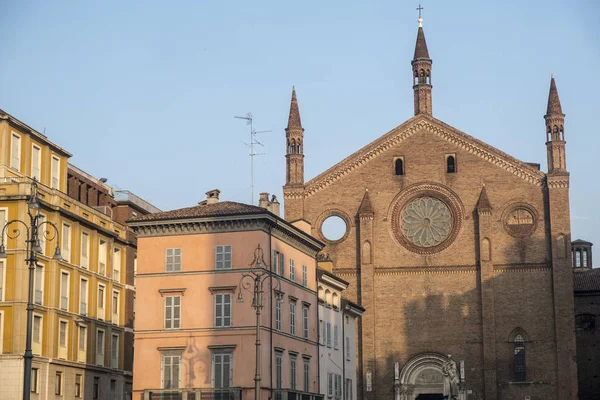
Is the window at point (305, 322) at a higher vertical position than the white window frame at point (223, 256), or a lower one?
lower

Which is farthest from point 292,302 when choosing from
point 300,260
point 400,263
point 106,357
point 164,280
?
point 400,263

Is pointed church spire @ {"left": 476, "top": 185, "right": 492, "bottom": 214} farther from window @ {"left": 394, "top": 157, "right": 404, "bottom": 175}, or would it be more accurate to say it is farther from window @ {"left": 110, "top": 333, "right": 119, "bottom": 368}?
window @ {"left": 110, "top": 333, "right": 119, "bottom": 368}

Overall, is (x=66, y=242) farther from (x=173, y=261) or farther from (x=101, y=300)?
(x=173, y=261)

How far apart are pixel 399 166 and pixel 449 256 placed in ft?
22.8

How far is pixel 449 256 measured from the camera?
6775 centimetres

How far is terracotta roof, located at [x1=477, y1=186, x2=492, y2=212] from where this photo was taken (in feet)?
220

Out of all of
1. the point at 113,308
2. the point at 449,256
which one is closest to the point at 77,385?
the point at 113,308

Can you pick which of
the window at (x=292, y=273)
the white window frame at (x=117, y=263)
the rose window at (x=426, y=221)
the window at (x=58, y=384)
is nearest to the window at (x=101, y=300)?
the white window frame at (x=117, y=263)

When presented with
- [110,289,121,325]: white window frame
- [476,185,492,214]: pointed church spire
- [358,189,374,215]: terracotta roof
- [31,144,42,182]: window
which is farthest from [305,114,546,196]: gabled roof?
[31,144,42,182]: window

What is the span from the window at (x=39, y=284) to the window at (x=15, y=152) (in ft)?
16.3

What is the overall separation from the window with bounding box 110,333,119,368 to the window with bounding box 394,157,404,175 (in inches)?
932

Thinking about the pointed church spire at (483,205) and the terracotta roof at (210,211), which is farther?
the pointed church spire at (483,205)

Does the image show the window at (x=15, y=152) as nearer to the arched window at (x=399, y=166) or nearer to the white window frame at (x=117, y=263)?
the white window frame at (x=117, y=263)

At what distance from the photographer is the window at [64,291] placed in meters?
48.4
